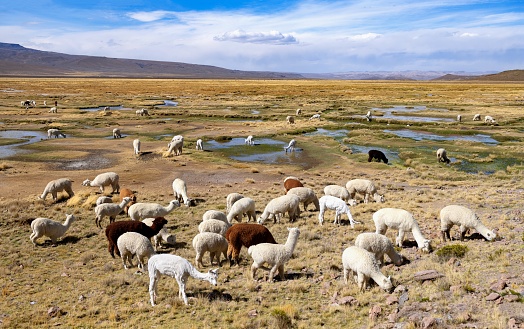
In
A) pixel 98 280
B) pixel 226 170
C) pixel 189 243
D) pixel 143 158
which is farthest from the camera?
pixel 143 158

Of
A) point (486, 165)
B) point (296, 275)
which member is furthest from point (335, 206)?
point (486, 165)

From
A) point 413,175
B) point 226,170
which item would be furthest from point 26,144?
point 413,175

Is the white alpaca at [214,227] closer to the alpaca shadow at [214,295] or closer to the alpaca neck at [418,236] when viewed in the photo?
the alpaca shadow at [214,295]

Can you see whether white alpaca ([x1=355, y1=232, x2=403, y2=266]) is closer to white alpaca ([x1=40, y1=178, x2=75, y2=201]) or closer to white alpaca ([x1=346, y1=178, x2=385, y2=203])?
white alpaca ([x1=346, y1=178, x2=385, y2=203])

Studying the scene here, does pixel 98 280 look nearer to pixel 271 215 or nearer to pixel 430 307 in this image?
pixel 271 215

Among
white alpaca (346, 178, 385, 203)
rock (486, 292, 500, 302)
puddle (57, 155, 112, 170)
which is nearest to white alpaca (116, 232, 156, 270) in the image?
rock (486, 292, 500, 302)

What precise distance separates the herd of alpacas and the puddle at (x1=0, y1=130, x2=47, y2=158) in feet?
61.9

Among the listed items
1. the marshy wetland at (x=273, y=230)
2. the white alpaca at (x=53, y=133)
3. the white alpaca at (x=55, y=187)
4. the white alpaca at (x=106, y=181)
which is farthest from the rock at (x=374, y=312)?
the white alpaca at (x=53, y=133)

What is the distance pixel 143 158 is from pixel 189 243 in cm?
1685

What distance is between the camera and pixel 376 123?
4741 cm

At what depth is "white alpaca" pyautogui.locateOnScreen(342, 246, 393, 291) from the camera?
8484mm

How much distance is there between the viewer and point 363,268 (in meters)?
8.66

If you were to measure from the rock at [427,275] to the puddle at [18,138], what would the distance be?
95.9 ft

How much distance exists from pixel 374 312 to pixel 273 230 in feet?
20.9
